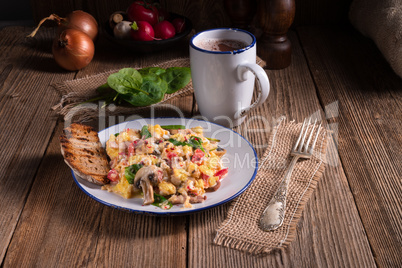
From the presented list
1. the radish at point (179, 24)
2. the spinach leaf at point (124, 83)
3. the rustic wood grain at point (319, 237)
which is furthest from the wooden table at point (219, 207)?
the radish at point (179, 24)

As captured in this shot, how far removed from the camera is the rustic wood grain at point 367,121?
108 cm

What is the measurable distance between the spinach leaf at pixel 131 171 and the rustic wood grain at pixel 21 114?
30cm

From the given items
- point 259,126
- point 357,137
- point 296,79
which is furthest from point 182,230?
point 296,79

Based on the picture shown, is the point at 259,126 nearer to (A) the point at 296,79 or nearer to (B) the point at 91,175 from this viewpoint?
(A) the point at 296,79

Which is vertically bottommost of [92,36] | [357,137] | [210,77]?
[92,36]

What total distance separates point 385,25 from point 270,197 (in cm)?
106

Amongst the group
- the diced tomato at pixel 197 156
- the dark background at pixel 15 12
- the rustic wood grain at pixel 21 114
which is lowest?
the dark background at pixel 15 12

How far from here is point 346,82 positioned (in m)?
1.77

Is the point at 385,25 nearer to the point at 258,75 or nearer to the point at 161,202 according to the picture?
the point at 258,75

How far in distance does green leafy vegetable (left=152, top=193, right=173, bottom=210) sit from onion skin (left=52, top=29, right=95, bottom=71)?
99cm

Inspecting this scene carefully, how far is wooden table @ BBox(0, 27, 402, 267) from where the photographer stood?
3.24 feet

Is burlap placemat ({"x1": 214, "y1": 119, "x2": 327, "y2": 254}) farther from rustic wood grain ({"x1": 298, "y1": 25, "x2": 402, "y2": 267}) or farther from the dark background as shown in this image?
the dark background

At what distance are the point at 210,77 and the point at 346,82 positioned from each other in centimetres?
69

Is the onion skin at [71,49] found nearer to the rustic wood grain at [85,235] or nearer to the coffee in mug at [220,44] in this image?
the coffee in mug at [220,44]
